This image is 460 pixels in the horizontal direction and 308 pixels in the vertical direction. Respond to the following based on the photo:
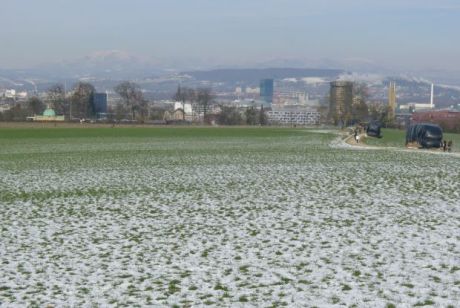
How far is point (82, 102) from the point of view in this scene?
163m

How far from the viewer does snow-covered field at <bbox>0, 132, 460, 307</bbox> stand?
1058 cm

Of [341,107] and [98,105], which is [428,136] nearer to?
[341,107]

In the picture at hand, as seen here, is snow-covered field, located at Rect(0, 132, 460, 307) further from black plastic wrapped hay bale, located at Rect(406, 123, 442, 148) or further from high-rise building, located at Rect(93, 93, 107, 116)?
high-rise building, located at Rect(93, 93, 107, 116)

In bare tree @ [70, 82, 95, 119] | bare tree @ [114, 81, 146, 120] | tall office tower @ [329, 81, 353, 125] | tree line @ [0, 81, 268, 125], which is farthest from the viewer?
bare tree @ [114, 81, 146, 120]

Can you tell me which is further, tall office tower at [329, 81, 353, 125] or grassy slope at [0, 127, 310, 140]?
tall office tower at [329, 81, 353, 125]

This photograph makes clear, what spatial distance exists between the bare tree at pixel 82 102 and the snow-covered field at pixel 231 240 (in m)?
137

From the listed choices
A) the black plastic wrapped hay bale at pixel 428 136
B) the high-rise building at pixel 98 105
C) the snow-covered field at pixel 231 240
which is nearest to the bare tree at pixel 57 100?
the high-rise building at pixel 98 105

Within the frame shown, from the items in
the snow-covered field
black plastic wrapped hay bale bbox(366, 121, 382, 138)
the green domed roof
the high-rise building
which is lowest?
the snow-covered field

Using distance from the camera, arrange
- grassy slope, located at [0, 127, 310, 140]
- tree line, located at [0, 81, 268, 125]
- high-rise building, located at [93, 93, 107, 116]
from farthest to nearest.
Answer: high-rise building, located at [93, 93, 107, 116], tree line, located at [0, 81, 268, 125], grassy slope, located at [0, 127, 310, 140]

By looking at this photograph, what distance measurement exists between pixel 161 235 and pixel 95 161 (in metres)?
24.0

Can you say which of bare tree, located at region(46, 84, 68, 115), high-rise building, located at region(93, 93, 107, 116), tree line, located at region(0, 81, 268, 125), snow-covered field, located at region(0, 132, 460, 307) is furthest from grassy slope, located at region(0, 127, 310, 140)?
high-rise building, located at region(93, 93, 107, 116)

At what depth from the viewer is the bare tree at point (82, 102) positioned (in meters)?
162

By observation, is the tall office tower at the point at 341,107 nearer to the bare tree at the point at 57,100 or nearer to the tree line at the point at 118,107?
the tree line at the point at 118,107

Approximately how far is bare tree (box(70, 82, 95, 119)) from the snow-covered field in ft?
450
